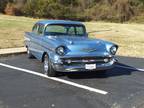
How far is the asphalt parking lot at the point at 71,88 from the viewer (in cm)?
807

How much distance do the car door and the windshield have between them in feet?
0.89

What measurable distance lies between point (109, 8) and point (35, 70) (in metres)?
44.2

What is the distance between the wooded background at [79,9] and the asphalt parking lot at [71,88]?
38.6m

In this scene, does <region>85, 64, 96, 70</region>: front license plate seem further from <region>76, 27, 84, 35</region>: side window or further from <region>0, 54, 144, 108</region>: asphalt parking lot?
<region>76, 27, 84, 35</region>: side window

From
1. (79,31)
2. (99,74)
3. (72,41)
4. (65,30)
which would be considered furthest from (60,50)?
(79,31)

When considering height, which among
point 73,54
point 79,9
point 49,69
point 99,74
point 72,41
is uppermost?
point 72,41

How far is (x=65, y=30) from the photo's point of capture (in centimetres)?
1205

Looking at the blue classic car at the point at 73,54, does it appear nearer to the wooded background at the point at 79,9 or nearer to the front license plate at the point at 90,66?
the front license plate at the point at 90,66

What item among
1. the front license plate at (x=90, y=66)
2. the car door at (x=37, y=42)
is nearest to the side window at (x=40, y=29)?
the car door at (x=37, y=42)

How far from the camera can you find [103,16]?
53.9 meters

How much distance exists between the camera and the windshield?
38.9ft

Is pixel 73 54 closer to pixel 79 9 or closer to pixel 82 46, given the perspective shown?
pixel 82 46

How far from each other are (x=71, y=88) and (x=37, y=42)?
3.05 meters

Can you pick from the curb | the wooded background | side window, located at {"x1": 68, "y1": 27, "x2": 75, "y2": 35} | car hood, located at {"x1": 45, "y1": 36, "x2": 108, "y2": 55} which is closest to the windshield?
side window, located at {"x1": 68, "y1": 27, "x2": 75, "y2": 35}
